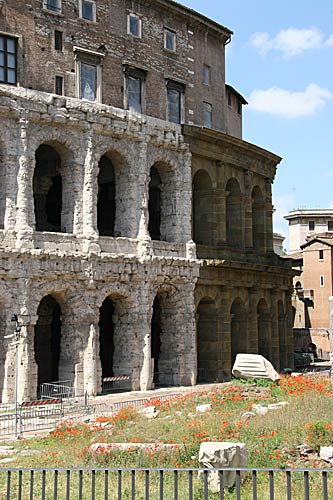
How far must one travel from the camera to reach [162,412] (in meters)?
19.7

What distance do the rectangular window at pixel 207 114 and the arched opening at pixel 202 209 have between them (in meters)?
2.77

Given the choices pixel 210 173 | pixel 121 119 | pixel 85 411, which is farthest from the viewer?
pixel 210 173

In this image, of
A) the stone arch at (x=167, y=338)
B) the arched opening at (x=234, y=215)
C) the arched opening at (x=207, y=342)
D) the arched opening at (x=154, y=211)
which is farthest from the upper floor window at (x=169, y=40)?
the arched opening at (x=207, y=342)

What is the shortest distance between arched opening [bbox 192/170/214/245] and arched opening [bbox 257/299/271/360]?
600 cm

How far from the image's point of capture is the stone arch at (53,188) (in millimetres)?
26891

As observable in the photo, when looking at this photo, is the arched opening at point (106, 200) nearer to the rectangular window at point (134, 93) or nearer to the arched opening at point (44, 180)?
the arched opening at point (44, 180)

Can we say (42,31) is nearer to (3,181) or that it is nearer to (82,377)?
(3,181)

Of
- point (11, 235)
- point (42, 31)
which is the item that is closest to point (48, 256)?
point (11, 235)

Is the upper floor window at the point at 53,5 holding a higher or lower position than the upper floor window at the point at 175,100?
higher

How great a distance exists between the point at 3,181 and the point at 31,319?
5226 mm

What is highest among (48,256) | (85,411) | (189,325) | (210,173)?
(210,173)

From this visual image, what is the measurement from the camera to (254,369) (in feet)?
78.6

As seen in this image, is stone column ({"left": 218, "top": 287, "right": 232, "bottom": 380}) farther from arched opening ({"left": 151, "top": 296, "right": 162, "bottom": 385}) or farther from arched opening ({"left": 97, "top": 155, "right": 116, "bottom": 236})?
arched opening ({"left": 97, "top": 155, "right": 116, "bottom": 236})

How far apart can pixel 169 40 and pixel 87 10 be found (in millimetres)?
5026
